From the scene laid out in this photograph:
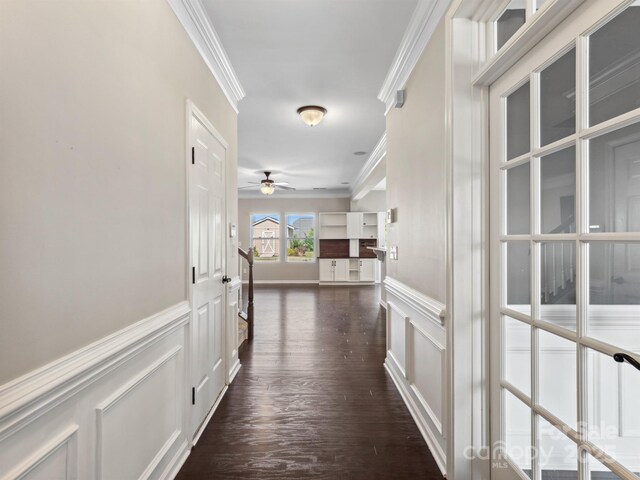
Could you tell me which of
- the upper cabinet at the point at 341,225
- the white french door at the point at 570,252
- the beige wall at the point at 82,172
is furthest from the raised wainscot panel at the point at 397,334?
the upper cabinet at the point at 341,225

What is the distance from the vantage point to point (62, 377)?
1060mm

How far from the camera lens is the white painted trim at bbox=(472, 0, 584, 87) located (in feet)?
3.84

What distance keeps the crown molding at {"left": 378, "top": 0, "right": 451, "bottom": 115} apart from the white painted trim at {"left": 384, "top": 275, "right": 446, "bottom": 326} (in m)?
1.67

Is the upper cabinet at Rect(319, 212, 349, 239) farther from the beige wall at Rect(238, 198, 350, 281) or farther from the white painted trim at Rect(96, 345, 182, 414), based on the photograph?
the white painted trim at Rect(96, 345, 182, 414)

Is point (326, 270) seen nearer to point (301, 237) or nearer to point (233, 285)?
point (301, 237)

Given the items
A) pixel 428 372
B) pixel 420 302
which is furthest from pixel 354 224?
pixel 428 372

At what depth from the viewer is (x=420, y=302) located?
2.34 metres

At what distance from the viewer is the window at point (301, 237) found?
35.4ft

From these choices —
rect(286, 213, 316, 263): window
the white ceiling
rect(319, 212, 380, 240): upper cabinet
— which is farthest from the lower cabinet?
the white ceiling

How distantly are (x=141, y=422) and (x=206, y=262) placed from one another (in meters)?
1.17

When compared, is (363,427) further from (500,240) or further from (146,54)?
(146,54)

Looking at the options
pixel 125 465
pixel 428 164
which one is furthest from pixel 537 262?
pixel 125 465

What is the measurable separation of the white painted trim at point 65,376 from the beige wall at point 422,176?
1578mm

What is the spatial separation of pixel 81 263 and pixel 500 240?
5.63 feet
